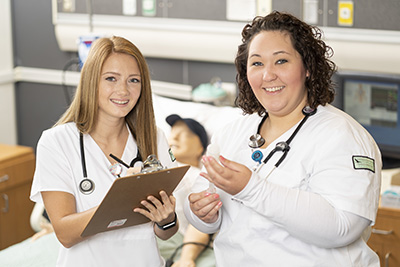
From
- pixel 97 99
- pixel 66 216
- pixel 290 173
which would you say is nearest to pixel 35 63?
pixel 97 99

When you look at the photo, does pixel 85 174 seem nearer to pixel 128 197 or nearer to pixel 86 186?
pixel 86 186

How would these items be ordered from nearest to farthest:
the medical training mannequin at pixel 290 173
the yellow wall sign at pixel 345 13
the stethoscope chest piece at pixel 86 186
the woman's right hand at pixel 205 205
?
the medical training mannequin at pixel 290 173 < the woman's right hand at pixel 205 205 < the stethoscope chest piece at pixel 86 186 < the yellow wall sign at pixel 345 13

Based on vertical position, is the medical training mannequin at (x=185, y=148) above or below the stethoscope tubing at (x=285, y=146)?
below

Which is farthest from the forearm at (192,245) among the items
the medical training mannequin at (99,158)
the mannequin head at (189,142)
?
the medical training mannequin at (99,158)

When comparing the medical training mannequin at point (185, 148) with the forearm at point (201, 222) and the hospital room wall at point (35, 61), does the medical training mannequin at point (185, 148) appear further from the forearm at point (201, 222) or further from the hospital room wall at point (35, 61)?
the hospital room wall at point (35, 61)

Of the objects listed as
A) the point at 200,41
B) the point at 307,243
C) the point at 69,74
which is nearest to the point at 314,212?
the point at 307,243

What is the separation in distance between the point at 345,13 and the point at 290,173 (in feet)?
5.51

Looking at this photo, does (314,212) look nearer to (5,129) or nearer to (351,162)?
(351,162)

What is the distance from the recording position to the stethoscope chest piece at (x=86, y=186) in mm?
2076

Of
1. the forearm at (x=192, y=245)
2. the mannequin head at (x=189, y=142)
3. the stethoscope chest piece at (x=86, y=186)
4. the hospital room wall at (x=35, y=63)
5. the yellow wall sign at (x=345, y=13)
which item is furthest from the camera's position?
the hospital room wall at (x=35, y=63)

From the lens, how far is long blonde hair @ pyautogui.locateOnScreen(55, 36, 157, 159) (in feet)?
6.93

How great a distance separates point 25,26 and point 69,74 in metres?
0.53

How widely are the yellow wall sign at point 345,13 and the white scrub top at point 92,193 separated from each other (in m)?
1.64

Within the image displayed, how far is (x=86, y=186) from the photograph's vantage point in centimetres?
208
